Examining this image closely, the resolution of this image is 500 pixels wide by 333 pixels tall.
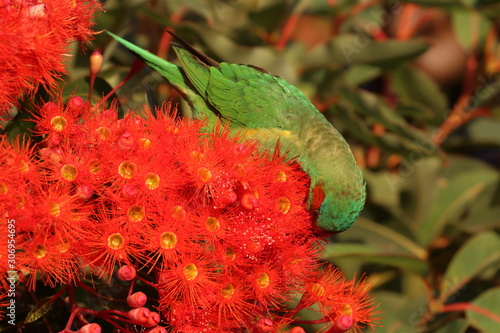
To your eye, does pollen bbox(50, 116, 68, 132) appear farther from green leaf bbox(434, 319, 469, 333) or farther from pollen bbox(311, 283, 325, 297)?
green leaf bbox(434, 319, 469, 333)

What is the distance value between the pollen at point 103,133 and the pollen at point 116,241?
197 millimetres

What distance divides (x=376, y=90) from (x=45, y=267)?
2619 millimetres

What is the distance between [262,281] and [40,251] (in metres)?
0.41

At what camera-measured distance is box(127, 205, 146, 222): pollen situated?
103cm

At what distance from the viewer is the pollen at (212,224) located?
107 centimetres

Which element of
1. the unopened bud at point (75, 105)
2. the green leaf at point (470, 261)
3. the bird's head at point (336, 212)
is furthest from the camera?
the green leaf at point (470, 261)

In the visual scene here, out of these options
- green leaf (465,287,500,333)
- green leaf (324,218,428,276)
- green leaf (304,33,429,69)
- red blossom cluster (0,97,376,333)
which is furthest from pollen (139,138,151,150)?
green leaf (465,287,500,333)

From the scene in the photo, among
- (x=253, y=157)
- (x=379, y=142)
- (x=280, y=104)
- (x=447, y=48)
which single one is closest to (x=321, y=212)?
(x=253, y=157)

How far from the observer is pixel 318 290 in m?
1.22

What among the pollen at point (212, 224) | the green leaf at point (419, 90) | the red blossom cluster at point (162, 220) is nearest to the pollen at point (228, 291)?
the red blossom cluster at point (162, 220)

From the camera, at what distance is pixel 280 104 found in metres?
1.99

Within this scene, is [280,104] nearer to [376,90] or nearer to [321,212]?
[321,212]

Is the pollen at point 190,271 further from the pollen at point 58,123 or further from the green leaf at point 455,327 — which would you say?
the green leaf at point 455,327

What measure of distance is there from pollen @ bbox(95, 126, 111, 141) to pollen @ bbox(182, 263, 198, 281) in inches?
11.5
